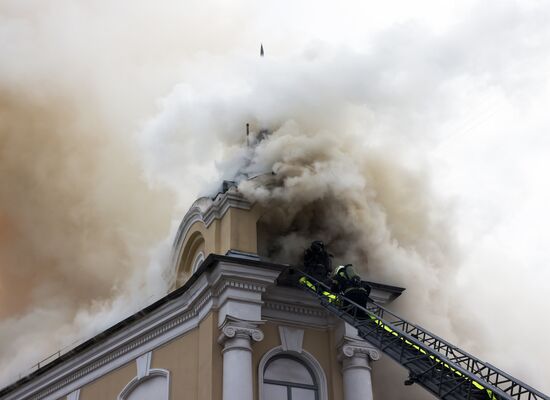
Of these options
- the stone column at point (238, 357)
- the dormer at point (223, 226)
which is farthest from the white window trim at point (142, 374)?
the dormer at point (223, 226)

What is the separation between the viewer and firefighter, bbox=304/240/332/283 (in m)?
16.7

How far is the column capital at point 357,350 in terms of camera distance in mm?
16047

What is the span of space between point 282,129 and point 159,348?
6.55 metres

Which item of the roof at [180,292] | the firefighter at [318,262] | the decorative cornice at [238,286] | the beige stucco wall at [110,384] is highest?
the firefighter at [318,262]

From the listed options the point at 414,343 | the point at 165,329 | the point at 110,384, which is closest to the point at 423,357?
the point at 414,343

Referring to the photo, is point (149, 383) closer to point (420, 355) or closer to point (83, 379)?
point (83, 379)

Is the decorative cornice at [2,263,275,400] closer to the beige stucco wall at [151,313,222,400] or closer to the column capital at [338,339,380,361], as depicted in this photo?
the beige stucco wall at [151,313,222,400]

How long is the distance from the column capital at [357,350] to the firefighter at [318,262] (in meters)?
1.50

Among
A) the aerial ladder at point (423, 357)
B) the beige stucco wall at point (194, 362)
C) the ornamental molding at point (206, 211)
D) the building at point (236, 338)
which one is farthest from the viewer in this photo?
the ornamental molding at point (206, 211)

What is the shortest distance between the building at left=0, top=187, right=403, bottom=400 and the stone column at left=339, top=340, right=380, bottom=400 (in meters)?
0.02

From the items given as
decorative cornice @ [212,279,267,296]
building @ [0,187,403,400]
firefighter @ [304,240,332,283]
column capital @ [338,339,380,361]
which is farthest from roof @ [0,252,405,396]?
column capital @ [338,339,380,361]

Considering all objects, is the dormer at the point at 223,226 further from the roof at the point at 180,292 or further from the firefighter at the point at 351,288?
the firefighter at the point at 351,288

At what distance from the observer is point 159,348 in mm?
17125

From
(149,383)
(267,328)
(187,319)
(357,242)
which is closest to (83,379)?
(149,383)
